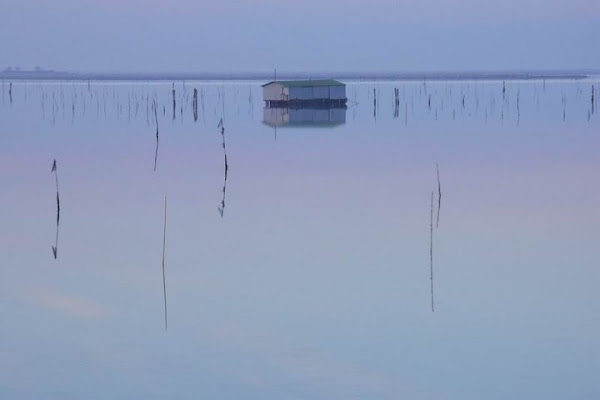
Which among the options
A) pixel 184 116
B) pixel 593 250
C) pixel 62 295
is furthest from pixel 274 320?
pixel 184 116

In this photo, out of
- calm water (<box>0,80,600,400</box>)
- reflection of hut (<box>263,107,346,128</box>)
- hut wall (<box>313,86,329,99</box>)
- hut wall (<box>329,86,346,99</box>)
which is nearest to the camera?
calm water (<box>0,80,600,400</box>)

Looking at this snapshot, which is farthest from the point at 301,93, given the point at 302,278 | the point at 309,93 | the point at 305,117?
the point at 302,278

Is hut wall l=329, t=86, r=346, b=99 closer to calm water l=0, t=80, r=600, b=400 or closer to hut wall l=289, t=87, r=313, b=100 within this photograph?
hut wall l=289, t=87, r=313, b=100

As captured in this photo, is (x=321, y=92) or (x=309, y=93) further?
(x=321, y=92)

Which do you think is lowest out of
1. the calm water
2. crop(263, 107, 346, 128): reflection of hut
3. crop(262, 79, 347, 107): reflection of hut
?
the calm water

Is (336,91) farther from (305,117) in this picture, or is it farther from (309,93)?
(305,117)

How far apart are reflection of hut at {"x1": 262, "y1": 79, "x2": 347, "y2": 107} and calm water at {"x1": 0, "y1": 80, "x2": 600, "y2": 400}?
15.6 metres

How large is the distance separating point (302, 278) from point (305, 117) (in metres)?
23.0

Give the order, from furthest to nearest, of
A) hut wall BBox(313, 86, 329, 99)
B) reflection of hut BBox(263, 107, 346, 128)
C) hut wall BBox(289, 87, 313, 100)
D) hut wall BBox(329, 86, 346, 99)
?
hut wall BBox(329, 86, 346, 99), hut wall BBox(313, 86, 329, 99), hut wall BBox(289, 87, 313, 100), reflection of hut BBox(263, 107, 346, 128)

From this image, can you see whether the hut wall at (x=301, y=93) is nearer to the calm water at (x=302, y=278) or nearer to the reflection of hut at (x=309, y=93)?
the reflection of hut at (x=309, y=93)

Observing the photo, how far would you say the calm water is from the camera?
726 cm

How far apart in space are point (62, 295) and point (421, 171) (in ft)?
32.4

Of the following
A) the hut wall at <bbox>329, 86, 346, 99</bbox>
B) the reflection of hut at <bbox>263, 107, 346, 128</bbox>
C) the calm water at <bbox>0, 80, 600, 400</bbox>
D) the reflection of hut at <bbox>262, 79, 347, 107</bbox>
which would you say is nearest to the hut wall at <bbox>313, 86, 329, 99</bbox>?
the reflection of hut at <bbox>262, 79, 347, 107</bbox>

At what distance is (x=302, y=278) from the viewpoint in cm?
1001
